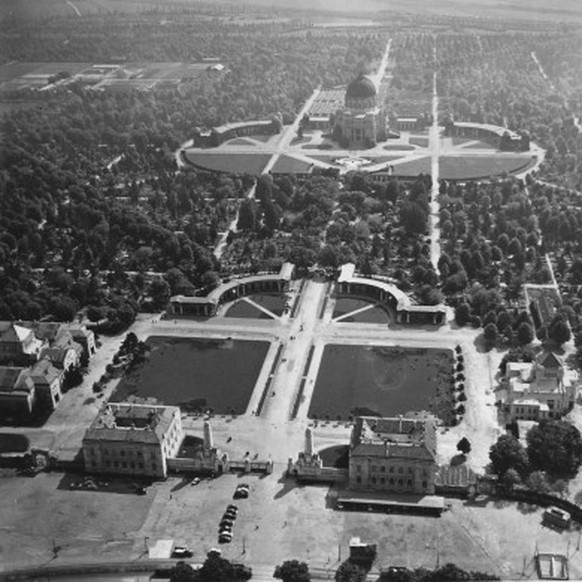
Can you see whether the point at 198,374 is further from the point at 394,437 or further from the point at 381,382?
the point at 394,437

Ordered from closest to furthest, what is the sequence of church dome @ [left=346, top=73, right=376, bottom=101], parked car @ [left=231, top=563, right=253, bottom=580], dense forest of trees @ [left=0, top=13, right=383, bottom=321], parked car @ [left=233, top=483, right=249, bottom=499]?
parked car @ [left=231, top=563, right=253, bottom=580]
parked car @ [left=233, top=483, right=249, bottom=499]
dense forest of trees @ [left=0, top=13, right=383, bottom=321]
church dome @ [left=346, top=73, right=376, bottom=101]

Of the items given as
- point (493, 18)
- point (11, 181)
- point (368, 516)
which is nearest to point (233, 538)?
point (368, 516)

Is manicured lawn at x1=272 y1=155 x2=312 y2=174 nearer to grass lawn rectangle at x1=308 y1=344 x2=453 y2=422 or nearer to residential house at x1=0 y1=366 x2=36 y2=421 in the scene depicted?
grass lawn rectangle at x1=308 y1=344 x2=453 y2=422

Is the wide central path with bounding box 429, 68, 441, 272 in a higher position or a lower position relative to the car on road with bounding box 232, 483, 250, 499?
higher

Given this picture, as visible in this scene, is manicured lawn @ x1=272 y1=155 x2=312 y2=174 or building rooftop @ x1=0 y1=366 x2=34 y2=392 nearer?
building rooftop @ x1=0 y1=366 x2=34 y2=392

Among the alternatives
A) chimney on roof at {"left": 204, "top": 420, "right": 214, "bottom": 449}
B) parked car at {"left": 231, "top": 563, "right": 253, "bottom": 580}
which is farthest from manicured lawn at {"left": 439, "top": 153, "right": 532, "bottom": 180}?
parked car at {"left": 231, "top": 563, "right": 253, "bottom": 580}

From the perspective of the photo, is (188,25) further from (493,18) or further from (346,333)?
(346,333)

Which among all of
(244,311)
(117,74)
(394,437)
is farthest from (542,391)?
(117,74)
